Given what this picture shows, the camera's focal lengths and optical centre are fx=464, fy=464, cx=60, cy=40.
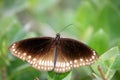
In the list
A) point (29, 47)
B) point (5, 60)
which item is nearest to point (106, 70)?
point (29, 47)

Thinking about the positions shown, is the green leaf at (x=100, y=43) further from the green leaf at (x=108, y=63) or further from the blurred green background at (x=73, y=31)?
the green leaf at (x=108, y=63)

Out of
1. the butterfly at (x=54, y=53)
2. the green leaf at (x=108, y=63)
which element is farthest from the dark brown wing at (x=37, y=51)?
the green leaf at (x=108, y=63)

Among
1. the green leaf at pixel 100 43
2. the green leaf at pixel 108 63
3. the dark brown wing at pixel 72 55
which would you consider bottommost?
the green leaf at pixel 108 63

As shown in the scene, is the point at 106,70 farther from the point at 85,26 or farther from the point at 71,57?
the point at 85,26

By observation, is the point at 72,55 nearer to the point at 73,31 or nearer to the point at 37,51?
the point at 37,51

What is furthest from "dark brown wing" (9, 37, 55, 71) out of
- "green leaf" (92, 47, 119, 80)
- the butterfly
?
"green leaf" (92, 47, 119, 80)

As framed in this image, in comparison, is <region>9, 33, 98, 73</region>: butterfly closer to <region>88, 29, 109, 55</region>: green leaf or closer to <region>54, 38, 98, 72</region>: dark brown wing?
<region>54, 38, 98, 72</region>: dark brown wing
